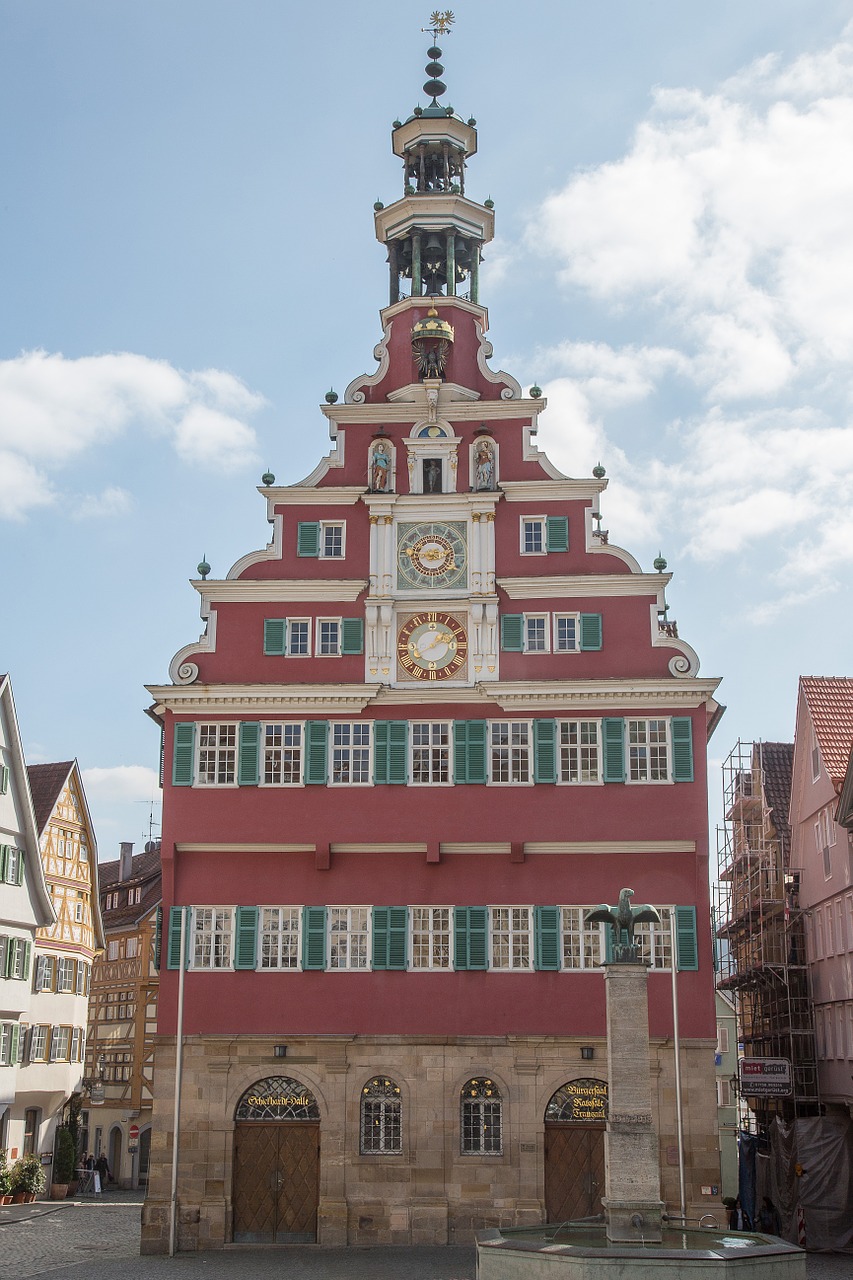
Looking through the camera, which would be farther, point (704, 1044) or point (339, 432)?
point (339, 432)

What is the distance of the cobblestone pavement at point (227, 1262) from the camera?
2581cm

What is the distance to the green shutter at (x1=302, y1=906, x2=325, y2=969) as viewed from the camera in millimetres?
30750

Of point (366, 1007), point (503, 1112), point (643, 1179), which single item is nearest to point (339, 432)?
point (366, 1007)

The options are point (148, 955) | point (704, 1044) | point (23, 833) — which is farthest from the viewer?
point (148, 955)

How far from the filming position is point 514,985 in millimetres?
30516

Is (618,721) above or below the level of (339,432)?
below

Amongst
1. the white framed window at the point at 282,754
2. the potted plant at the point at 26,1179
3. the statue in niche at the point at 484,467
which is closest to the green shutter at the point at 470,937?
the white framed window at the point at 282,754

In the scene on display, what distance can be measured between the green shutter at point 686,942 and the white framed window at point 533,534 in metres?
8.28

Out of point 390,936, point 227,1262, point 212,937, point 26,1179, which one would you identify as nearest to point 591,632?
point 390,936

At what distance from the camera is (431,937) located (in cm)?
3091

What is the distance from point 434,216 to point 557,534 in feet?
29.8

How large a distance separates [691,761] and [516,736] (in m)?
3.61

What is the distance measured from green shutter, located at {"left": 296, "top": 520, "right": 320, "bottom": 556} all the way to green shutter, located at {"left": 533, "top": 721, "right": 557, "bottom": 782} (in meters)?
6.17

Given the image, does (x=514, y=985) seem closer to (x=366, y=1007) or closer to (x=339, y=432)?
(x=366, y=1007)
